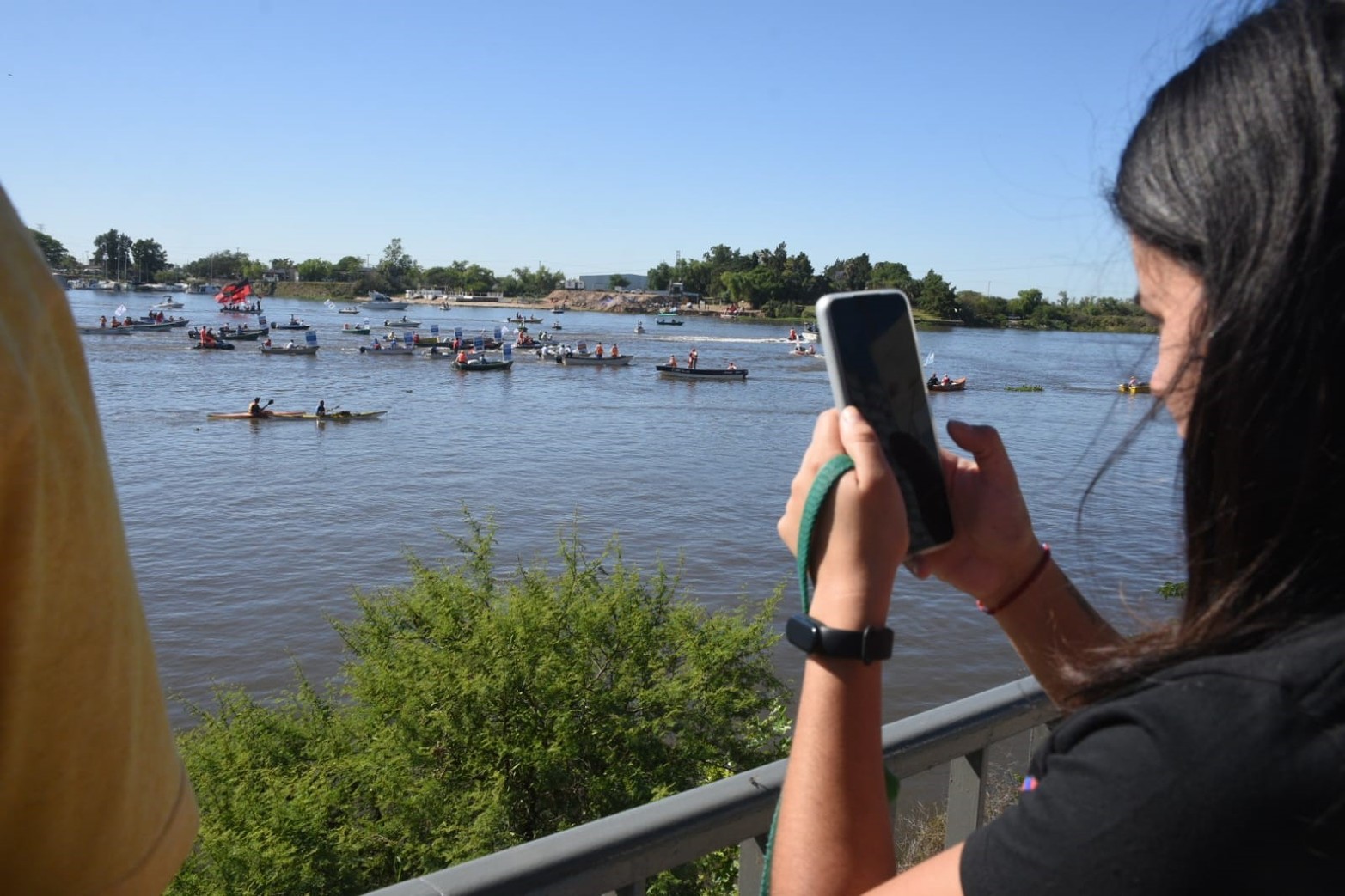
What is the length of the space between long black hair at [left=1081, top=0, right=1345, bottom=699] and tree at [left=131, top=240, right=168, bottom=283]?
633 ft

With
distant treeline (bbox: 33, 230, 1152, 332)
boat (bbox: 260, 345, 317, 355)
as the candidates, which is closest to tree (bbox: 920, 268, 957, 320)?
distant treeline (bbox: 33, 230, 1152, 332)

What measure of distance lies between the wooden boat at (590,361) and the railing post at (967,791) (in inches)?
2242

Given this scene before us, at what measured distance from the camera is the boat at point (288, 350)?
5875cm

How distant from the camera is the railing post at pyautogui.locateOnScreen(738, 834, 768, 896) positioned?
2.25 metres

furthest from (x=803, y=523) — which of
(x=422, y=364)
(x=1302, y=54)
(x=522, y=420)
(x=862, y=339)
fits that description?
(x=422, y=364)

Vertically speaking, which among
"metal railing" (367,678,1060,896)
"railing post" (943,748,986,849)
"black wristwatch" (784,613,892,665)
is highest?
"black wristwatch" (784,613,892,665)

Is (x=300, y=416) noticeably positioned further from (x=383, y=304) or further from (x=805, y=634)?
(x=383, y=304)

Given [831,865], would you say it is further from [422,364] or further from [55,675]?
[422,364]

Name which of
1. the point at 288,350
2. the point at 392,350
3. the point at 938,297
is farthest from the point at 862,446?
the point at 938,297

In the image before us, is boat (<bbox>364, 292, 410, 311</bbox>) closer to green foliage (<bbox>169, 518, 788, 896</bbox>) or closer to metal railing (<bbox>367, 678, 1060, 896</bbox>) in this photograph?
green foliage (<bbox>169, 518, 788, 896</bbox>)

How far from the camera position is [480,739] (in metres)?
Result: 5.74

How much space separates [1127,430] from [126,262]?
194 metres

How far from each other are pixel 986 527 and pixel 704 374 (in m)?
52.2

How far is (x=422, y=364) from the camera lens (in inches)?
2286
